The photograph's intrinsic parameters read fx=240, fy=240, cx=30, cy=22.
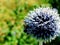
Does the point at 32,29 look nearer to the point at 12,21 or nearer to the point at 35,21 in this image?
the point at 35,21

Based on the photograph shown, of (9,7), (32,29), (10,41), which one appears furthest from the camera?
(9,7)

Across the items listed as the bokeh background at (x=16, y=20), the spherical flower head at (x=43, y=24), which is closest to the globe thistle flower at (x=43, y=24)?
the spherical flower head at (x=43, y=24)

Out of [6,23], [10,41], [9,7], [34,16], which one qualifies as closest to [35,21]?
[34,16]

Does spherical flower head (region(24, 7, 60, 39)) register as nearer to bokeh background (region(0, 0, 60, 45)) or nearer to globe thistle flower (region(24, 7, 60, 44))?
globe thistle flower (region(24, 7, 60, 44))

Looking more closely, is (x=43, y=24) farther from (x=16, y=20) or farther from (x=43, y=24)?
(x=16, y=20)

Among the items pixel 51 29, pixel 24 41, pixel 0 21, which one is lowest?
pixel 24 41

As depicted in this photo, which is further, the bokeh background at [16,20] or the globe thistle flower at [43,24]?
the bokeh background at [16,20]

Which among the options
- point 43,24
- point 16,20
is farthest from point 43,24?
point 16,20

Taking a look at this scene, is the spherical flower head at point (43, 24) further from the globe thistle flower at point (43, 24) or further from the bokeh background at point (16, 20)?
the bokeh background at point (16, 20)

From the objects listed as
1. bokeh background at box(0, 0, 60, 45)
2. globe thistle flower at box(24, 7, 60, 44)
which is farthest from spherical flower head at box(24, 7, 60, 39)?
bokeh background at box(0, 0, 60, 45)
